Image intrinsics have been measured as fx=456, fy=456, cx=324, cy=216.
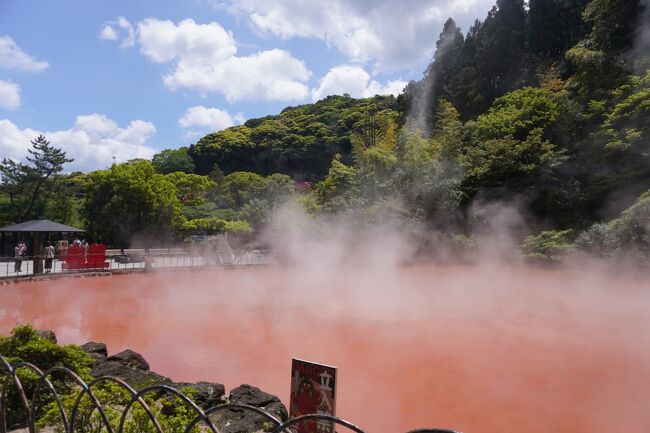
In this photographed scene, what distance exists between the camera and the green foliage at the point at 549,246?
1898cm

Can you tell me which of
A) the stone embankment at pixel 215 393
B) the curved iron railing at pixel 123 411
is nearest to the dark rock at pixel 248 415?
the stone embankment at pixel 215 393

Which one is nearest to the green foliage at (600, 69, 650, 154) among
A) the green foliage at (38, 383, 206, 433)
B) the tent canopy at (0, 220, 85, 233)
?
the green foliage at (38, 383, 206, 433)

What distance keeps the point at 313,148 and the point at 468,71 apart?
2080 centimetres

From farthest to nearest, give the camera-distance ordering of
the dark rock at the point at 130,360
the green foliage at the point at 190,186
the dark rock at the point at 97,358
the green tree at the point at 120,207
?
the green foliage at the point at 190,186
the green tree at the point at 120,207
the dark rock at the point at 130,360
the dark rock at the point at 97,358

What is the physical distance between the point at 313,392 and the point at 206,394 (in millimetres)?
2384

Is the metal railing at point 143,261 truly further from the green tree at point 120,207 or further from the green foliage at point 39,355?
the green foliage at point 39,355

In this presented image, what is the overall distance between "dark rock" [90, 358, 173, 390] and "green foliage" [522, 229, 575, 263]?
17935 millimetres

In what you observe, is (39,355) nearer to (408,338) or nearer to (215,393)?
(215,393)

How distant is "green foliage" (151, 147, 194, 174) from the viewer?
173ft

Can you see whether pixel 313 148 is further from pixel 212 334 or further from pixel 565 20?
pixel 212 334

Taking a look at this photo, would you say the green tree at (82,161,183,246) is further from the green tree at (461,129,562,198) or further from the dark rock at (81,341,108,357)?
the dark rock at (81,341,108,357)

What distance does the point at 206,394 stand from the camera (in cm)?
486

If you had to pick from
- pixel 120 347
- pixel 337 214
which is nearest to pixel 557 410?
pixel 120 347

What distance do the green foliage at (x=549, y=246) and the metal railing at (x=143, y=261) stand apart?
40.3ft
